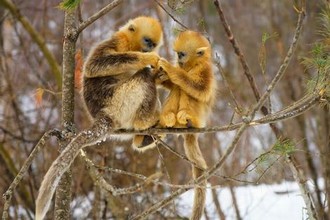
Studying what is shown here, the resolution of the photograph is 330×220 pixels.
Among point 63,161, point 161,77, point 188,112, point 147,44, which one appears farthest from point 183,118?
point 63,161

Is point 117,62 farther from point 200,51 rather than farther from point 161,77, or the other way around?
point 200,51

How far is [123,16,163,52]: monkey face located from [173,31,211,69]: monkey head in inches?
5.2

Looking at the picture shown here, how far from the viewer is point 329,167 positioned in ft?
16.1

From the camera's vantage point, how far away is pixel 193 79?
3.62 m

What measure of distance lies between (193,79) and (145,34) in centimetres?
44

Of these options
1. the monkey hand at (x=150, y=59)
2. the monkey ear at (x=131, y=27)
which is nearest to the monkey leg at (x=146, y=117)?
the monkey hand at (x=150, y=59)

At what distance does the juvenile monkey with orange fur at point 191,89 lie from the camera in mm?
3525

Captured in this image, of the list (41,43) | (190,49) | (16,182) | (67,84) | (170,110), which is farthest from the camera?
(41,43)

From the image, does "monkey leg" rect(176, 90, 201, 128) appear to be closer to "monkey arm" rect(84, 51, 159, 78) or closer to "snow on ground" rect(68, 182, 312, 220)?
"monkey arm" rect(84, 51, 159, 78)

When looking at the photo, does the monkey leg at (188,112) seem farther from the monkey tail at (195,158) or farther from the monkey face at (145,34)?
the monkey face at (145,34)

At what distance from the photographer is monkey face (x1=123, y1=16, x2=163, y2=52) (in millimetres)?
3750

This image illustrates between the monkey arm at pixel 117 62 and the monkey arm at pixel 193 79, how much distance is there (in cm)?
9

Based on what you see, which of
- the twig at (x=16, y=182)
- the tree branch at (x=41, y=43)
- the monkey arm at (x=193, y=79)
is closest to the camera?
the twig at (x=16, y=182)

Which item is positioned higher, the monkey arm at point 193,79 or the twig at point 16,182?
the monkey arm at point 193,79
